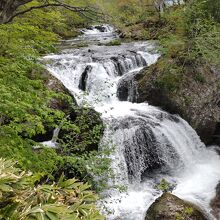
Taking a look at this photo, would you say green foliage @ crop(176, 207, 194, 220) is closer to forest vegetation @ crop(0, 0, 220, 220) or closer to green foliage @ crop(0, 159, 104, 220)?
forest vegetation @ crop(0, 0, 220, 220)

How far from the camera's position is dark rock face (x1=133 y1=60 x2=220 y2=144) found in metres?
14.1

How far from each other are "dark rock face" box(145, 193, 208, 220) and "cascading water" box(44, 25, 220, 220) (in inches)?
23.3

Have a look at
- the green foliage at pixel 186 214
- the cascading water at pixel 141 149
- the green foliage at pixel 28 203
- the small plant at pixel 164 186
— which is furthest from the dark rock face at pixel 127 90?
the green foliage at pixel 28 203

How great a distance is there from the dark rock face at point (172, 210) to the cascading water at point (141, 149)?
59 cm

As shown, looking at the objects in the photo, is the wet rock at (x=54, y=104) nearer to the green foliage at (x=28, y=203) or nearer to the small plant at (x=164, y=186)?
the small plant at (x=164, y=186)

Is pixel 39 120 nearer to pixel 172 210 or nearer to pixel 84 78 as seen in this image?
pixel 172 210

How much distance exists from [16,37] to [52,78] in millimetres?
5534

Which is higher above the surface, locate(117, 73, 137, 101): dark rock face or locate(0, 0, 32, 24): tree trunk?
locate(0, 0, 32, 24): tree trunk

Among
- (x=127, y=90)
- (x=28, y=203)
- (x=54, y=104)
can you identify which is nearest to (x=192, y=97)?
(x=127, y=90)

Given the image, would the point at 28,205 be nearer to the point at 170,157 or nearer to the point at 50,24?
the point at 50,24

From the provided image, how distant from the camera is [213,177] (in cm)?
1178

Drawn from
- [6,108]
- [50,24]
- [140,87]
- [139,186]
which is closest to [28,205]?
[6,108]

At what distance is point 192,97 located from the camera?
1429 centimetres

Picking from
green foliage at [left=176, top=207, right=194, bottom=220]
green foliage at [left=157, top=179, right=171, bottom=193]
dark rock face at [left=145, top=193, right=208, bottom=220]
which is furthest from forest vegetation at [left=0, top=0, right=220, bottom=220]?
green foliage at [left=157, top=179, right=171, bottom=193]
